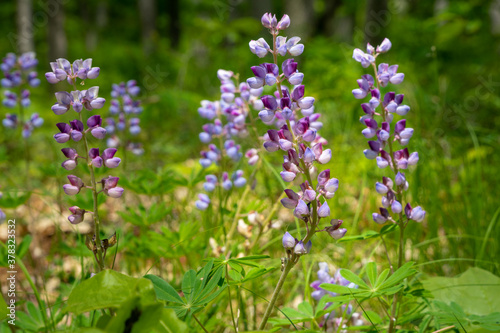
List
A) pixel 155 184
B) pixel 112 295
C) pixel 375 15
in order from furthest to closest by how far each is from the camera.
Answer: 1. pixel 375 15
2. pixel 155 184
3. pixel 112 295

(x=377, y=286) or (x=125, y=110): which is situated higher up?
(x=125, y=110)

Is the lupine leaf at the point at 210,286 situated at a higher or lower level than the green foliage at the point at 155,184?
lower

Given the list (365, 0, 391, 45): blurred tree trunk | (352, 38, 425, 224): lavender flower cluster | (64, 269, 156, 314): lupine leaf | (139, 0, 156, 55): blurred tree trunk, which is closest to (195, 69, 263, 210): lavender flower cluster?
(352, 38, 425, 224): lavender flower cluster

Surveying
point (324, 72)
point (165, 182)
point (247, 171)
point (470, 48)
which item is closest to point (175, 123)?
point (324, 72)

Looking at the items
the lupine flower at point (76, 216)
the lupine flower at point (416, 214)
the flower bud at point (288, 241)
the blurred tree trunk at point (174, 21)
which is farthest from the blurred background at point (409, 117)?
the blurred tree trunk at point (174, 21)

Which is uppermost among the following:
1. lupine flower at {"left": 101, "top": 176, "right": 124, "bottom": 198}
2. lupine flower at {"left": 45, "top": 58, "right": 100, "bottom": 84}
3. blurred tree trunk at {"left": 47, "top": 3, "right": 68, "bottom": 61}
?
blurred tree trunk at {"left": 47, "top": 3, "right": 68, "bottom": 61}

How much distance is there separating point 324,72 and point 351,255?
3.19 metres

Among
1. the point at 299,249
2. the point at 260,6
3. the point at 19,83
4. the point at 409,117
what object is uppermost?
the point at 260,6

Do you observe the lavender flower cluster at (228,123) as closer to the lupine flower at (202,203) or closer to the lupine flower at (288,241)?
the lupine flower at (202,203)

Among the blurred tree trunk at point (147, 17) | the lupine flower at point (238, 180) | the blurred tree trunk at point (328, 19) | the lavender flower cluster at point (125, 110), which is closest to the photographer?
the lupine flower at point (238, 180)

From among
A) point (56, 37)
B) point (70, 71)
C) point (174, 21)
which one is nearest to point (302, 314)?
point (70, 71)

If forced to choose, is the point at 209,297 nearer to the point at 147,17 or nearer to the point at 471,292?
the point at 471,292

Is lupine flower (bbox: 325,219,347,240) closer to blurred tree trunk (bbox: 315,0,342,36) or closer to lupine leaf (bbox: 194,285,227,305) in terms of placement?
lupine leaf (bbox: 194,285,227,305)

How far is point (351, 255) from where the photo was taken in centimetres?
196
